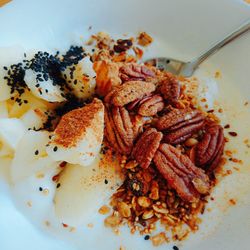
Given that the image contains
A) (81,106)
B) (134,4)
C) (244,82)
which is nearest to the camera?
(81,106)

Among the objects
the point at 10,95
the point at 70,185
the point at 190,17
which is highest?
the point at 190,17

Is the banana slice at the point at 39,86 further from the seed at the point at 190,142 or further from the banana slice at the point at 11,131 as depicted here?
the seed at the point at 190,142

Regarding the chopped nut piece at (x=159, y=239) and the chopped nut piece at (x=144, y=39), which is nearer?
the chopped nut piece at (x=159, y=239)

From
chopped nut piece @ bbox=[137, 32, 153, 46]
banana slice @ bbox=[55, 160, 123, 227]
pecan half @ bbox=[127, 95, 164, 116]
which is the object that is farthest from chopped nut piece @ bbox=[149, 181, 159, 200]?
chopped nut piece @ bbox=[137, 32, 153, 46]

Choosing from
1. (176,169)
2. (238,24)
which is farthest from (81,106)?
(238,24)

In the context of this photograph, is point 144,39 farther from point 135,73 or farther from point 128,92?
point 128,92

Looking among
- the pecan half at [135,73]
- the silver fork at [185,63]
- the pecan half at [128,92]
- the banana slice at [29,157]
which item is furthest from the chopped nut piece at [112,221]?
the silver fork at [185,63]

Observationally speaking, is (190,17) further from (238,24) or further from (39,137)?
(39,137)
